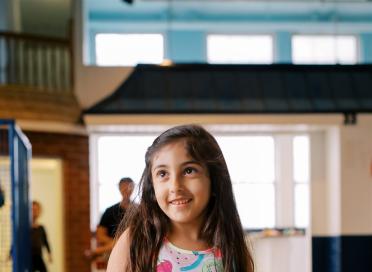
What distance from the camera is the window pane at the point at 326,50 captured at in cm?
734

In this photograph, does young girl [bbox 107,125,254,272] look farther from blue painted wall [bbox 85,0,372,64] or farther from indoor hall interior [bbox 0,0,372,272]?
blue painted wall [bbox 85,0,372,64]

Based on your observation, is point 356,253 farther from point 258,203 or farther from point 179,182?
point 179,182

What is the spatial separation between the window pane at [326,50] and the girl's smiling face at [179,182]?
6157mm

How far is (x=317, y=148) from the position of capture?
296 inches

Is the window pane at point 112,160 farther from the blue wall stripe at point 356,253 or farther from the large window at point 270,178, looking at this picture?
the blue wall stripe at point 356,253

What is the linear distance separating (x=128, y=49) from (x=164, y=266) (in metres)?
6.11

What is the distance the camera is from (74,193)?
704 centimetres

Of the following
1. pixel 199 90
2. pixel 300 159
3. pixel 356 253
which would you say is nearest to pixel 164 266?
pixel 199 90

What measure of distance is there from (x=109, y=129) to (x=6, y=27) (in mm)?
1923

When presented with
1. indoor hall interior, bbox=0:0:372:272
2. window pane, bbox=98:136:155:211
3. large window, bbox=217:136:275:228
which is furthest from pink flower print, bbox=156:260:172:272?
large window, bbox=217:136:275:228

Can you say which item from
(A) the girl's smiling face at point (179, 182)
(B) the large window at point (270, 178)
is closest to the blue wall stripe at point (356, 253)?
(B) the large window at point (270, 178)

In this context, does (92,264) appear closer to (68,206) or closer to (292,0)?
(68,206)

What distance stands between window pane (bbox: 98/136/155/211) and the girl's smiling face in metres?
7.09

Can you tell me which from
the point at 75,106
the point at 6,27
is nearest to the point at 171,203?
the point at 75,106
